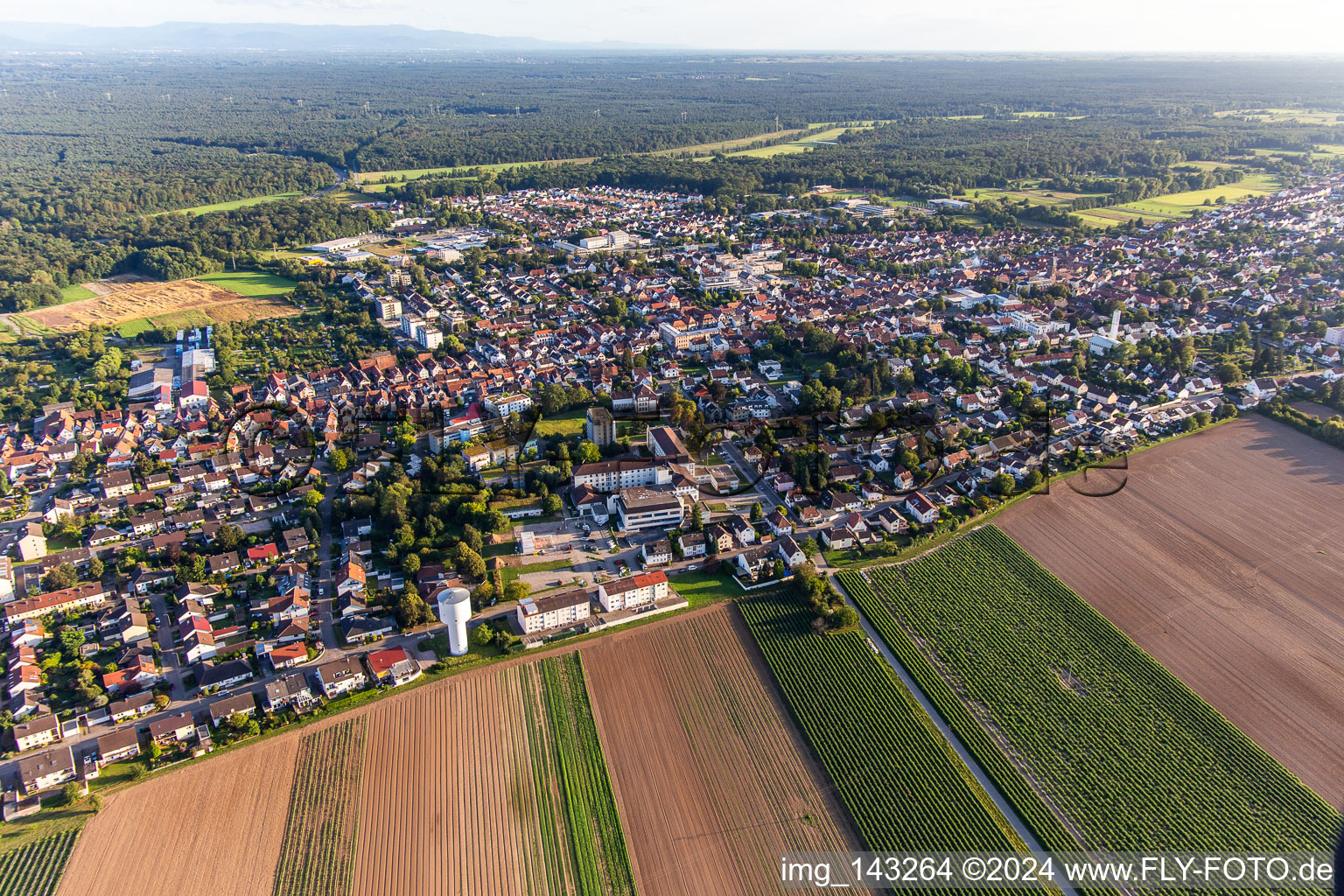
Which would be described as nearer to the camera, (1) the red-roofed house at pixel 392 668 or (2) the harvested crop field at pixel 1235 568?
(2) the harvested crop field at pixel 1235 568

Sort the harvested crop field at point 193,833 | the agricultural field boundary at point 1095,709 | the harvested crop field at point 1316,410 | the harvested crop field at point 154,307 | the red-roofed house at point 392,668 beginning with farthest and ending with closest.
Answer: the harvested crop field at point 154,307, the harvested crop field at point 1316,410, the red-roofed house at point 392,668, the agricultural field boundary at point 1095,709, the harvested crop field at point 193,833

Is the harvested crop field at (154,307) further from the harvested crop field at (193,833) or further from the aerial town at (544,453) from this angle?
the harvested crop field at (193,833)

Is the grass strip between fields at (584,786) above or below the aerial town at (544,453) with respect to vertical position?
below

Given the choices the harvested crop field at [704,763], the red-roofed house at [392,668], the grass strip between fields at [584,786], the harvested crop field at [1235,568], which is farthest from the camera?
the red-roofed house at [392,668]

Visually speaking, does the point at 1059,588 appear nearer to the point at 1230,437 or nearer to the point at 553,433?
the point at 1230,437

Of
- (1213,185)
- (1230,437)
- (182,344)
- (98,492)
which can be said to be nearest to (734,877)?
(98,492)

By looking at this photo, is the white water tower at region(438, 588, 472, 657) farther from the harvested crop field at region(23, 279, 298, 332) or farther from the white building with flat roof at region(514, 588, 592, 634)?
the harvested crop field at region(23, 279, 298, 332)

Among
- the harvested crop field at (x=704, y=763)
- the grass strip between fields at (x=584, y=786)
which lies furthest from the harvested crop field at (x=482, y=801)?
the harvested crop field at (x=704, y=763)
